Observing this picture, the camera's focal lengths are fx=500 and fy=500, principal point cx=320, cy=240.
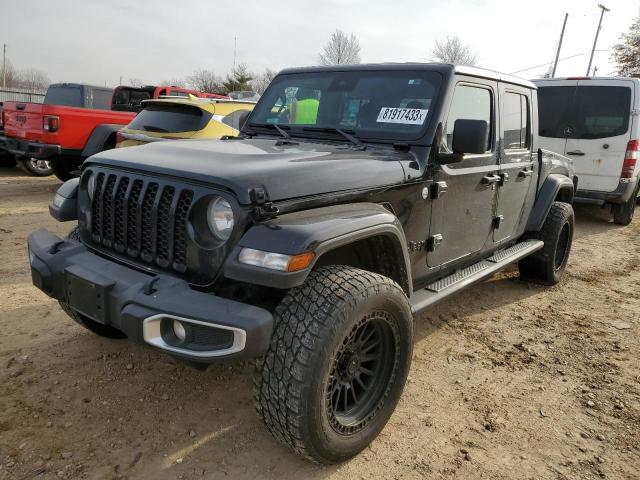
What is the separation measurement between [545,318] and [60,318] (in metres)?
3.99

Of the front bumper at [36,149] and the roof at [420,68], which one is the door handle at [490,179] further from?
the front bumper at [36,149]

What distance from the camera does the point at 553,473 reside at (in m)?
2.42

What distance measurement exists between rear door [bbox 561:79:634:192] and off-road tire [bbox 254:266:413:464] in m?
7.34

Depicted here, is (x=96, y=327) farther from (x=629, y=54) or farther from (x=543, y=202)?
(x=629, y=54)

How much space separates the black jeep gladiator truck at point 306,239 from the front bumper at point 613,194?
5641 mm

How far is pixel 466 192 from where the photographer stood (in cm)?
341

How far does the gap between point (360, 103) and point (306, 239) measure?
1.60 meters

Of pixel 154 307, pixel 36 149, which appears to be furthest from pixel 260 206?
pixel 36 149

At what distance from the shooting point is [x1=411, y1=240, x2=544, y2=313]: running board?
3.05 metres

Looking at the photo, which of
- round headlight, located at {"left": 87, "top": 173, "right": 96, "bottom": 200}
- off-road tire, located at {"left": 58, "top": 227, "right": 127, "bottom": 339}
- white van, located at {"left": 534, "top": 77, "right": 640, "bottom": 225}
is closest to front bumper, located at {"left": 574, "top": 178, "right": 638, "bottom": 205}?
white van, located at {"left": 534, "top": 77, "right": 640, "bottom": 225}

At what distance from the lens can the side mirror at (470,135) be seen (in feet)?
9.34

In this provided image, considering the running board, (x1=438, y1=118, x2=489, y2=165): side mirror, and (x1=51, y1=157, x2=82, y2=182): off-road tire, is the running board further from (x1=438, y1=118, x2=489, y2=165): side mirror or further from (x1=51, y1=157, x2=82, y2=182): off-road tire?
(x1=51, y1=157, x2=82, y2=182): off-road tire

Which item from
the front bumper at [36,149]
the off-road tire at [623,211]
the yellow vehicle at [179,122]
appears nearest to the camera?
the yellow vehicle at [179,122]

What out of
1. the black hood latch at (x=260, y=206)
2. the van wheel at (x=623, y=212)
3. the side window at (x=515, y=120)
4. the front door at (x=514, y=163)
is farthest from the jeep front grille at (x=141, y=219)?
the van wheel at (x=623, y=212)
